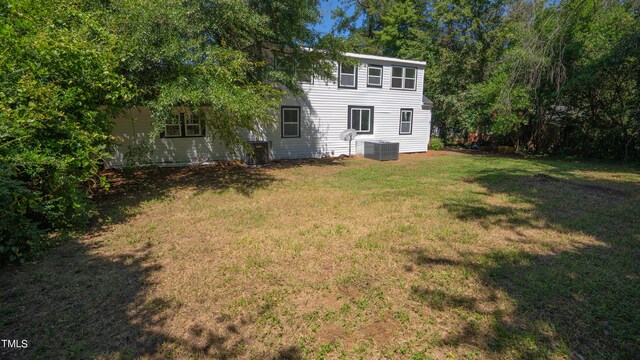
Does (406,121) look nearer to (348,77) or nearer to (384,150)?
(384,150)

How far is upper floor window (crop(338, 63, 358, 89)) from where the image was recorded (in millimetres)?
13812

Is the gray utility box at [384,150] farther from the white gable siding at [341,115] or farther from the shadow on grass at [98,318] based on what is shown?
the shadow on grass at [98,318]

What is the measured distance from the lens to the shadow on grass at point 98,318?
8.16 ft

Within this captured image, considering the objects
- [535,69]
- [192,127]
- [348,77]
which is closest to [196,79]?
[192,127]

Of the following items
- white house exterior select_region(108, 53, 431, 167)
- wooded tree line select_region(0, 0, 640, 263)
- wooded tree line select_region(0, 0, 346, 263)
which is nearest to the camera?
wooded tree line select_region(0, 0, 346, 263)

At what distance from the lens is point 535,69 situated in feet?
35.9

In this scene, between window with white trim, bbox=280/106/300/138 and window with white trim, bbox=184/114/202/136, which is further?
window with white trim, bbox=280/106/300/138

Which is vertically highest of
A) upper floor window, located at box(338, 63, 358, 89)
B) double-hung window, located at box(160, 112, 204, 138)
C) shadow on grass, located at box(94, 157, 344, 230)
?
upper floor window, located at box(338, 63, 358, 89)

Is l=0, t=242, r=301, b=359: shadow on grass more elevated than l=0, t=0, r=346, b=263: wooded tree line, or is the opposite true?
l=0, t=0, r=346, b=263: wooded tree line

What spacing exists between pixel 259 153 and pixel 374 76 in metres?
6.71

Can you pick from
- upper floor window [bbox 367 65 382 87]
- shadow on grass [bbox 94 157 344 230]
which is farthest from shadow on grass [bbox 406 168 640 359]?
upper floor window [bbox 367 65 382 87]

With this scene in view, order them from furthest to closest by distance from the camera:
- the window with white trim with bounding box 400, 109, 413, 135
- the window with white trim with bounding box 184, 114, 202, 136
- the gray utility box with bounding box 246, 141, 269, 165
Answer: the window with white trim with bounding box 400, 109, 413, 135 → the gray utility box with bounding box 246, 141, 269, 165 → the window with white trim with bounding box 184, 114, 202, 136

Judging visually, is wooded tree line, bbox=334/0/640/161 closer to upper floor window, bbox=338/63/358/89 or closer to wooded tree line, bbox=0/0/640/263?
wooded tree line, bbox=0/0/640/263

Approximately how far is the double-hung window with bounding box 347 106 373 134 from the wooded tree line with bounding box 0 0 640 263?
3.87m
